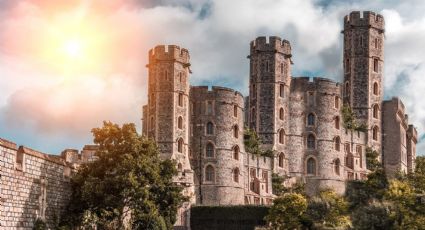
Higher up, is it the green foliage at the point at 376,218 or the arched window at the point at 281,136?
the arched window at the point at 281,136

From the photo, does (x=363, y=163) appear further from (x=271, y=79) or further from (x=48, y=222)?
(x=48, y=222)

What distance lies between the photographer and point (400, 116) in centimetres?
8838

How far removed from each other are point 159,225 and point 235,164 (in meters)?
31.1

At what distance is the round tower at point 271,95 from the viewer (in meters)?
77.4

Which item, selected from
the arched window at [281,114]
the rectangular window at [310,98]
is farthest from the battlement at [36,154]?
the rectangular window at [310,98]

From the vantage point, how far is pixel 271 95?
77.4 metres

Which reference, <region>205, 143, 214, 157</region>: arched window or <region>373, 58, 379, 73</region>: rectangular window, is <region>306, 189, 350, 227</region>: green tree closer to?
<region>205, 143, 214, 157</region>: arched window

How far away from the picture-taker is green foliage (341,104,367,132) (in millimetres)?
84312

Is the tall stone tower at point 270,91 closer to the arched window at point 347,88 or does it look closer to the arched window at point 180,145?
the arched window at point 347,88

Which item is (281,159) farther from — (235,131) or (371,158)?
(371,158)

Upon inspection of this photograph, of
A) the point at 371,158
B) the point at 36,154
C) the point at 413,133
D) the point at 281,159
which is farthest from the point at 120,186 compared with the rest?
the point at 413,133

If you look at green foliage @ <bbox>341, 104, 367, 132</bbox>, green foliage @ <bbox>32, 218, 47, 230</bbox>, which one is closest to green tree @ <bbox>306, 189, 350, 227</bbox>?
green foliage @ <bbox>32, 218, 47, 230</bbox>

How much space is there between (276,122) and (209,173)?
36.8ft

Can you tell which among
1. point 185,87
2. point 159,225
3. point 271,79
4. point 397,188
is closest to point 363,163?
point 271,79
